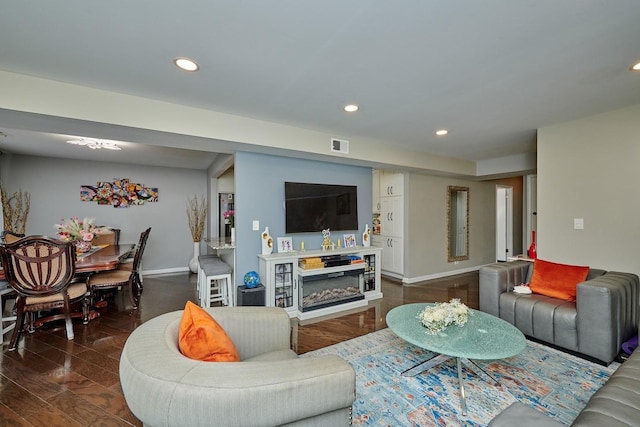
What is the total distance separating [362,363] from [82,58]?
3.23m

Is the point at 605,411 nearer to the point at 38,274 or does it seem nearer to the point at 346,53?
the point at 346,53

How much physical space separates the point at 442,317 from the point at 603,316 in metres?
1.46

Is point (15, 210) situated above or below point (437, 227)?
above

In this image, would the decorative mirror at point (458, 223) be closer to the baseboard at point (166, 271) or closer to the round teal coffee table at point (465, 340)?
the round teal coffee table at point (465, 340)

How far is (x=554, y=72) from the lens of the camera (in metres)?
2.11

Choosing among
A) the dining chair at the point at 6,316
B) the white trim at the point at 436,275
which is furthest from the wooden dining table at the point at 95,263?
the white trim at the point at 436,275

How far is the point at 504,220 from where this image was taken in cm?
691

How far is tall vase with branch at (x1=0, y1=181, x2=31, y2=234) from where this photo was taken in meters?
4.62

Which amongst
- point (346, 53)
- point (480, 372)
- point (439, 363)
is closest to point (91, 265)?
point (346, 53)

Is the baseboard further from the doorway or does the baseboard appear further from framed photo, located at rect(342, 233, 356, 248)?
framed photo, located at rect(342, 233, 356, 248)

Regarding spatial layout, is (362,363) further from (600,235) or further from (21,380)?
(600,235)

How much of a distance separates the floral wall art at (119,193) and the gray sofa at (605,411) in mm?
6581

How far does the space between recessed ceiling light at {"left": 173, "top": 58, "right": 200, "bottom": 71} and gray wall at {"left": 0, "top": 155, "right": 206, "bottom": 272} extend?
4.62 metres

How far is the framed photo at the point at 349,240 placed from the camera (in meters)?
4.30
